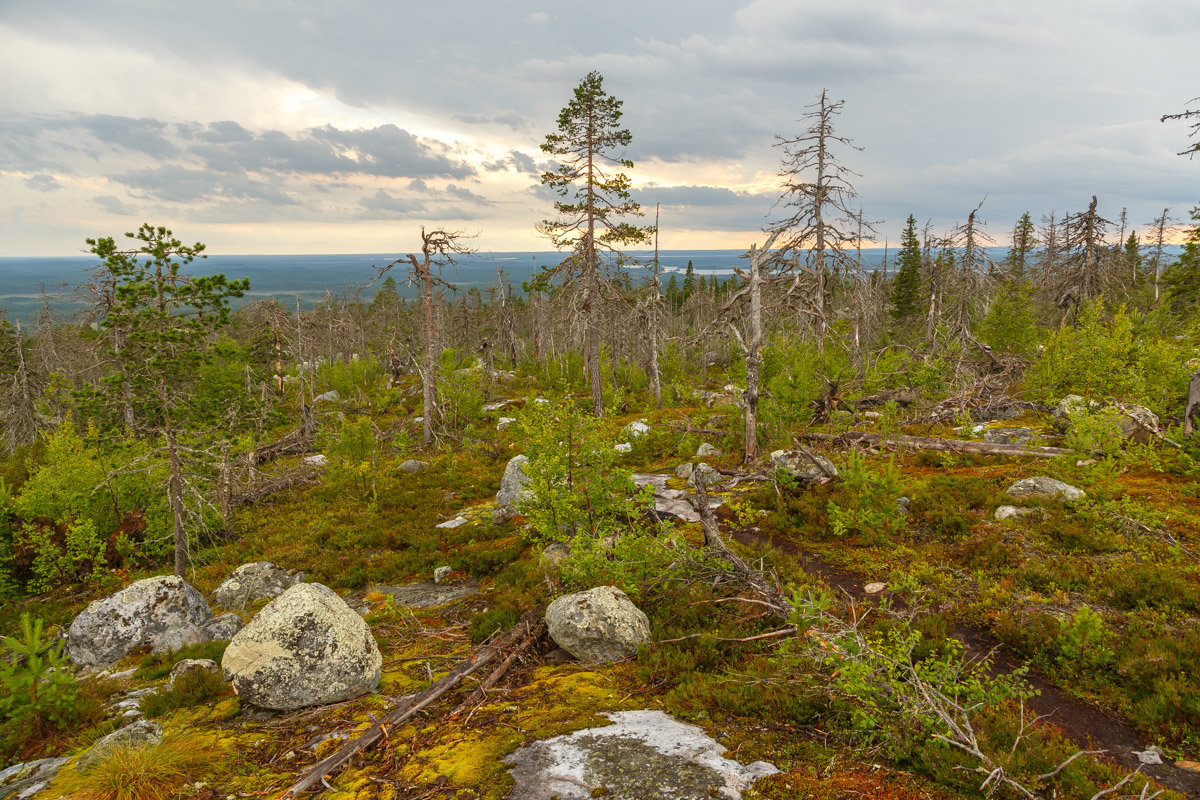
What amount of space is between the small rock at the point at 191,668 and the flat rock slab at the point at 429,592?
2952 mm

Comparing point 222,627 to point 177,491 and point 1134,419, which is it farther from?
point 1134,419

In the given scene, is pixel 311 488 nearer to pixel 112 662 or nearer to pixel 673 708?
pixel 112 662

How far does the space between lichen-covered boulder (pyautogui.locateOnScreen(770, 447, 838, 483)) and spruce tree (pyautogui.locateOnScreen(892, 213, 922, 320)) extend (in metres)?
35.1

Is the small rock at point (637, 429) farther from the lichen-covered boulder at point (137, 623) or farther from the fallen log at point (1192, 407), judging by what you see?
the fallen log at point (1192, 407)

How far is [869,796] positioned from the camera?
394 centimetres

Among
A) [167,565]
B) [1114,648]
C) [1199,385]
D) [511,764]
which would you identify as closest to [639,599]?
[511,764]

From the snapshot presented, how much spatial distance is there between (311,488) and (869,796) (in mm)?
21259

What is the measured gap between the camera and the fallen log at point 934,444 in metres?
12.8

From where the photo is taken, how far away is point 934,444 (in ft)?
47.5

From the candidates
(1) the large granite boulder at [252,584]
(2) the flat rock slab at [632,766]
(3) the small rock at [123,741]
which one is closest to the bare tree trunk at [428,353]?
(1) the large granite boulder at [252,584]

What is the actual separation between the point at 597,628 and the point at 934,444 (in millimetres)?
12257

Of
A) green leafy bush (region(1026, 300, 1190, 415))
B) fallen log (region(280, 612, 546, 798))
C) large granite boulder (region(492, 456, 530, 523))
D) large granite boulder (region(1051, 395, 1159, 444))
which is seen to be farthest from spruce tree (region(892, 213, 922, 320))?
fallen log (region(280, 612, 546, 798))

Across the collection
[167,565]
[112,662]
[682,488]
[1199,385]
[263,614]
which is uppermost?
[1199,385]

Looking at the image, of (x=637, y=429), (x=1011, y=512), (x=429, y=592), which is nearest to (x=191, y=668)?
(x=429, y=592)
